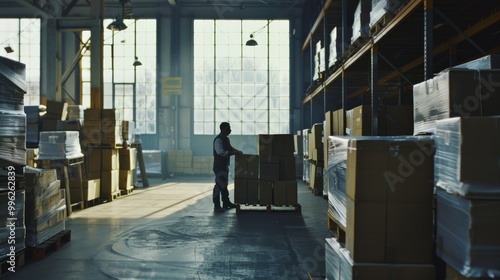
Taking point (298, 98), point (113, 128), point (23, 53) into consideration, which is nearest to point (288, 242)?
point (113, 128)

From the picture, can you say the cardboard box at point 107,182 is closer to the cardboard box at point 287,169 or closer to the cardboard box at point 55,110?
the cardboard box at point 55,110

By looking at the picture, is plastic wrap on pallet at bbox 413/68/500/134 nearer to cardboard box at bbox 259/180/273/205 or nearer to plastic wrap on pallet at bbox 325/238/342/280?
plastic wrap on pallet at bbox 325/238/342/280

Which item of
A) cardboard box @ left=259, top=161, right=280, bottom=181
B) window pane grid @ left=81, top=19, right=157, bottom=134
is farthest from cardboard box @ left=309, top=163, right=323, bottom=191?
window pane grid @ left=81, top=19, right=157, bottom=134

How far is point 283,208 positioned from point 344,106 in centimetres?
255

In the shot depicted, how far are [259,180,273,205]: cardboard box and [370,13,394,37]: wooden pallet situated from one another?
3.41 metres

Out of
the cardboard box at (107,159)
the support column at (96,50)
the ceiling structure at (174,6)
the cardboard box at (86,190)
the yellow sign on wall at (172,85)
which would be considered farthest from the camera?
the ceiling structure at (174,6)

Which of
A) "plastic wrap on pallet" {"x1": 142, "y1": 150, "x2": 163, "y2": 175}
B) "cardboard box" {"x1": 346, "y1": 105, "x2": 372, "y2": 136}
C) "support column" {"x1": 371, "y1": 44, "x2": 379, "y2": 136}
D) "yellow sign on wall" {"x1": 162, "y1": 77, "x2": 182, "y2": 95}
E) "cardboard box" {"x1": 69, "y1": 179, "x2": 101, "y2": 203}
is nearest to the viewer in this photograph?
"support column" {"x1": 371, "y1": 44, "x2": 379, "y2": 136}

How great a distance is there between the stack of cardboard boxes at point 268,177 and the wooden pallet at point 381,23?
268 cm

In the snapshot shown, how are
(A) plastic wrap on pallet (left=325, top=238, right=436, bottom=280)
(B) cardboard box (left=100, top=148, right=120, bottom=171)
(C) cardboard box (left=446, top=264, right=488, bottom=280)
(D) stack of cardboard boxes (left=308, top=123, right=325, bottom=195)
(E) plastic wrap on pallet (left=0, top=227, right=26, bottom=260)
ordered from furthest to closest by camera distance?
(D) stack of cardboard boxes (left=308, top=123, right=325, bottom=195) < (B) cardboard box (left=100, top=148, right=120, bottom=171) < (E) plastic wrap on pallet (left=0, top=227, right=26, bottom=260) < (A) plastic wrap on pallet (left=325, top=238, right=436, bottom=280) < (C) cardboard box (left=446, top=264, right=488, bottom=280)

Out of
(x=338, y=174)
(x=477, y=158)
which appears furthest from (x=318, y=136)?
(x=477, y=158)

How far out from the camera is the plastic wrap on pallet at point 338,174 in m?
3.58

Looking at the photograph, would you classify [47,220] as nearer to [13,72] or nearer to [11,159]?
[11,159]

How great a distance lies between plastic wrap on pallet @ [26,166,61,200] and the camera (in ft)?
17.4

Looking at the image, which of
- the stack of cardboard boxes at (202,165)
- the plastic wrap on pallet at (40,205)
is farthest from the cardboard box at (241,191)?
the stack of cardboard boxes at (202,165)
